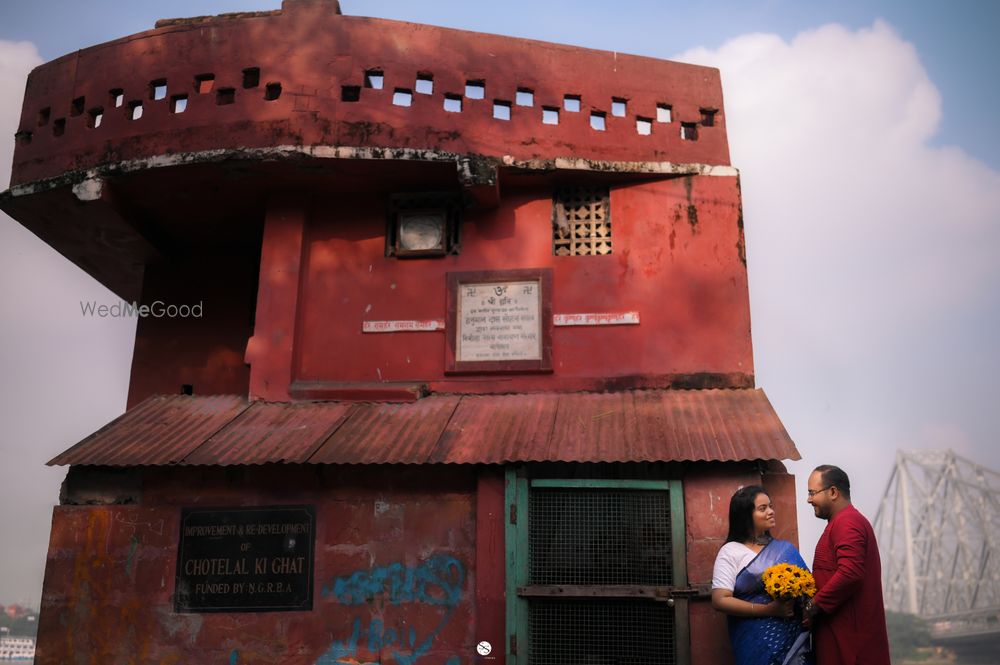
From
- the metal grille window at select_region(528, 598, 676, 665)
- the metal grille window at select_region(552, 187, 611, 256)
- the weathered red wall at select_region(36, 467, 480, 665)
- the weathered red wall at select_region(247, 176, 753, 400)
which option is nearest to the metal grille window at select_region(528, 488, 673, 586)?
the metal grille window at select_region(528, 598, 676, 665)

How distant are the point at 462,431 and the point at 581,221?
2632 millimetres

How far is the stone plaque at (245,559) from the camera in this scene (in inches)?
281

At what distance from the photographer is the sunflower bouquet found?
187 inches

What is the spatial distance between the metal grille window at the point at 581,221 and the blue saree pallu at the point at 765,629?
4111mm

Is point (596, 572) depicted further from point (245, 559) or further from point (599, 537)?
point (245, 559)

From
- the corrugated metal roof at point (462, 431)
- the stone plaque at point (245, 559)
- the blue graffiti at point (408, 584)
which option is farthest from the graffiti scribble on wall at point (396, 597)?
the corrugated metal roof at point (462, 431)

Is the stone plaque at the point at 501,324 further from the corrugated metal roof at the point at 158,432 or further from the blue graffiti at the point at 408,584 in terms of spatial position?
the corrugated metal roof at the point at 158,432

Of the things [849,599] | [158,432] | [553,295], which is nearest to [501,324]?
[553,295]

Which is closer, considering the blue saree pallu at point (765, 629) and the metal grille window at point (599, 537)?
the blue saree pallu at point (765, 629)

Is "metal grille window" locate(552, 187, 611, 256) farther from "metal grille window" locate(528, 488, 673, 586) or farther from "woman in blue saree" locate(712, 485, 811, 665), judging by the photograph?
"woman in blue saree" locate(712, 485, 811, 665)

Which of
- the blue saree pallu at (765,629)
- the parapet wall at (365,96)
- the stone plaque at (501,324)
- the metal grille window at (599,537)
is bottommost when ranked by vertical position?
the blue saree pallu at (765,629)

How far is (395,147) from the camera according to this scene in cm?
831

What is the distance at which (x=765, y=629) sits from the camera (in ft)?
16.2

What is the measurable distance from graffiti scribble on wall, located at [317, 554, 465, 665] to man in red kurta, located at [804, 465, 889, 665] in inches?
119
